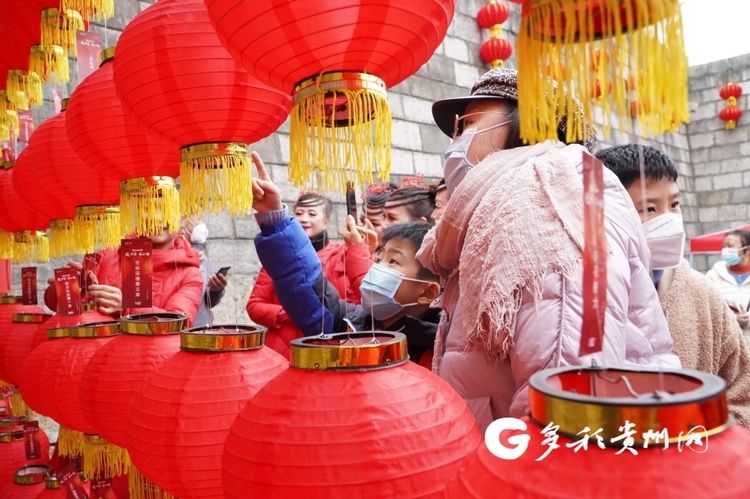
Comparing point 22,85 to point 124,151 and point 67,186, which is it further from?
point 124,151

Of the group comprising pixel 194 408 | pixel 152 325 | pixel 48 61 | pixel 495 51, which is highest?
pixel 495 51

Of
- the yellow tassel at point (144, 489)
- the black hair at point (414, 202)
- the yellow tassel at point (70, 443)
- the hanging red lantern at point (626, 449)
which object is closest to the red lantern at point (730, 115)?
the black hair at point (414, 202)

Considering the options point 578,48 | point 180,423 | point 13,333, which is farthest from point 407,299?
point 13,333

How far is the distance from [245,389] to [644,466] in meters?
0.69

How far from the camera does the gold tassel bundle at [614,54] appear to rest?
20.4 inches

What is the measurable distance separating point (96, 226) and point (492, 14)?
488 cm

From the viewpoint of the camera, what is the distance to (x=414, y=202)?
2.49 meters

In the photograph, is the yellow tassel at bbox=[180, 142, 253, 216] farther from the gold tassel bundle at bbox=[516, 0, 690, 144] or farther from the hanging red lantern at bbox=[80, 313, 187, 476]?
the gold tassel bundle at bbox=[516, 0, 690, 144]

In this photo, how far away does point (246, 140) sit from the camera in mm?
1354

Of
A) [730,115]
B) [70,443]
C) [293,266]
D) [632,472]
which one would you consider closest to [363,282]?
[293,266]

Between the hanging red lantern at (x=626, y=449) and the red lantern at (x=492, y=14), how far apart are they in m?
5.97

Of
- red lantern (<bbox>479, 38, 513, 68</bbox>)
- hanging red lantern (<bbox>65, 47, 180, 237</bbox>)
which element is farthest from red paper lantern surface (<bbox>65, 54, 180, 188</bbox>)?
red lantern (<bbox>479, 38, 513, 68</bbox>)

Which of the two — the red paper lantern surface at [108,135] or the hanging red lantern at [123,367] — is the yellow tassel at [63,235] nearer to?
the red paper lantern surface at [108,135]

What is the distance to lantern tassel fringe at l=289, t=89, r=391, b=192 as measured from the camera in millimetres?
1007
